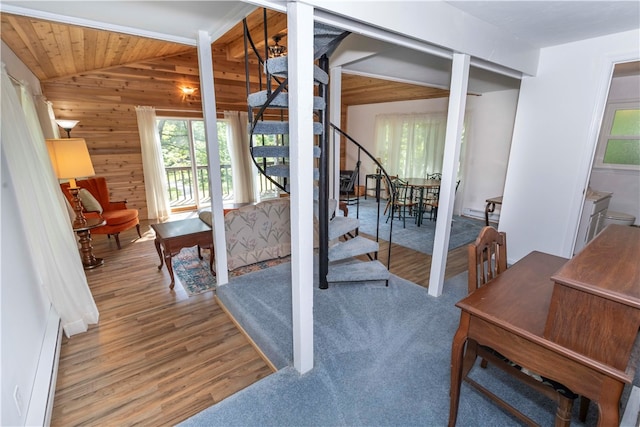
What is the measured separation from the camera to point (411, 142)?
6770 mm

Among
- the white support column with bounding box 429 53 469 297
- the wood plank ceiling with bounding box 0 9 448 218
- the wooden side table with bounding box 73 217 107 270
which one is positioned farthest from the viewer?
the wood plank ceiling with bounding box 0 9 448 218

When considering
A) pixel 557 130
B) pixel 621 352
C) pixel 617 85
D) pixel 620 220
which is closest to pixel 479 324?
pixel 621 352

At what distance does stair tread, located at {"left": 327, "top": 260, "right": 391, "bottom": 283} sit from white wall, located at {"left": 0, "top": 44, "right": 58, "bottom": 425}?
6.71ft

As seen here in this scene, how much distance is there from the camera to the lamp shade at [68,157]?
2.73 m

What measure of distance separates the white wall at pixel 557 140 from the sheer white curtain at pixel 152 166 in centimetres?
577

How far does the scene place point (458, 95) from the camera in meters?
2.27

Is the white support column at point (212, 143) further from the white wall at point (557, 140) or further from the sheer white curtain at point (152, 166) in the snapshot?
the sheer white curtain at point (152, 166)

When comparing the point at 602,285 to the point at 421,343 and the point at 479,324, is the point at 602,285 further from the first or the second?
the point at 421,343

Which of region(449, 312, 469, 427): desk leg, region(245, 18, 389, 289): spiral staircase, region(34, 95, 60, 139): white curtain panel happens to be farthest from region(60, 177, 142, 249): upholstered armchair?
region(449, 312, 469, 427): desk leg

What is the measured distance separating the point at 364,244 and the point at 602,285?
205cm

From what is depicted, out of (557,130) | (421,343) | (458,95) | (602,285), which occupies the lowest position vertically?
(421,343)

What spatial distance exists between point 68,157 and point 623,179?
7.06 m

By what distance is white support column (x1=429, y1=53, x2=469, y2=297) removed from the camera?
7.36 ft

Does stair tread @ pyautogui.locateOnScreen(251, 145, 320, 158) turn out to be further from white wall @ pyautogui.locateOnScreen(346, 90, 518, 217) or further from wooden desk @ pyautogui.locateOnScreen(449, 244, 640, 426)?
white wall @ pyautogui.locateOnScreen(346, 90, 518, 217)
